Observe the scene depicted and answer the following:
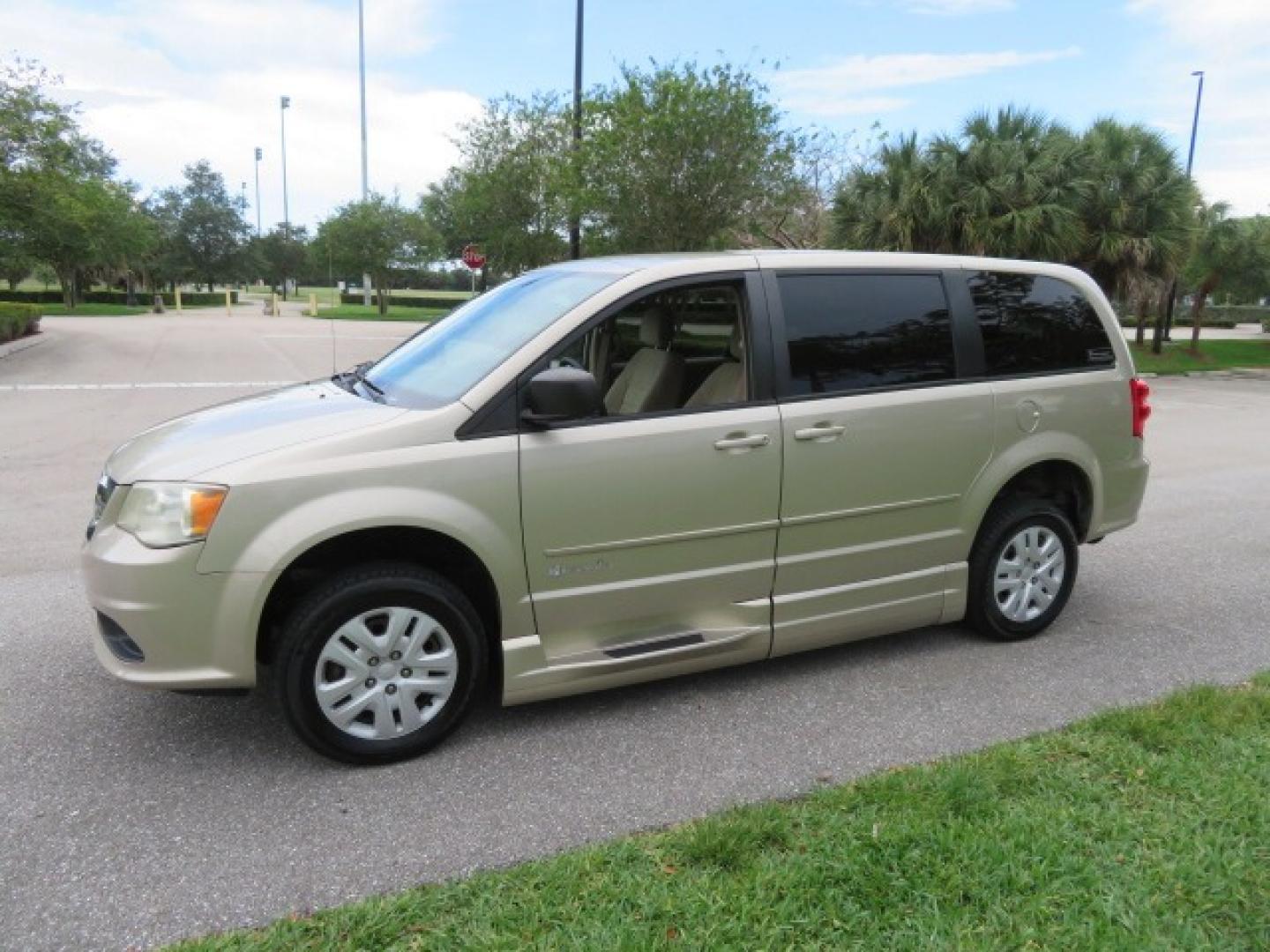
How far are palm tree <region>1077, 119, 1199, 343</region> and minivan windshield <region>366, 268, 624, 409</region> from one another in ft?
60.2

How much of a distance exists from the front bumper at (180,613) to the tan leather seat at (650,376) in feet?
5.68

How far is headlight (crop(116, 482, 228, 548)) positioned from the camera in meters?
3.09

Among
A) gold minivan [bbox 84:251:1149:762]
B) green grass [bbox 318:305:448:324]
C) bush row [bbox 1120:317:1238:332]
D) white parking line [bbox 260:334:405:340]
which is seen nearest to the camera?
gold minivan [bbox 84:251:1149:762]

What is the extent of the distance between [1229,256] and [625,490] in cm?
2959

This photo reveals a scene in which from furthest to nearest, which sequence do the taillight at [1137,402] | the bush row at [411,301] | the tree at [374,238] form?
the bush row at [411,301] → the tree at [374,238] → the taillight at [1137,402]

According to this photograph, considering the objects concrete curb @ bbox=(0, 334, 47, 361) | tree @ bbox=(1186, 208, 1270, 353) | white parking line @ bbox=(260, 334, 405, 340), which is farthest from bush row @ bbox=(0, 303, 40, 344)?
tree @ bbox=(1186, 208, 1270, 353)

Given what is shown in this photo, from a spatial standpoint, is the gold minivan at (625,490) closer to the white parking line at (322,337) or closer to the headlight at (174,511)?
the headlight at (174,511)

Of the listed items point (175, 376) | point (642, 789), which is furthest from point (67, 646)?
point (175, 376)

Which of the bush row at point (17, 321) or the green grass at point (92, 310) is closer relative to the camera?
the bush row at point (17, 321)

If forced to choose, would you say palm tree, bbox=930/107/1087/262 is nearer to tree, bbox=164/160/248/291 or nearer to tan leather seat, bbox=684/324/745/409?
tan leather seat, bbox=684/324/745/409

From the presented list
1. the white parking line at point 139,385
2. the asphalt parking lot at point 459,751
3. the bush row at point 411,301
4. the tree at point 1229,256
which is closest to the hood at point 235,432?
the asphalt parking lot at point 459,751

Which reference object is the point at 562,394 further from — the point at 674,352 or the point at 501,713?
the point at 501,713

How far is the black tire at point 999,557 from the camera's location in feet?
14.6

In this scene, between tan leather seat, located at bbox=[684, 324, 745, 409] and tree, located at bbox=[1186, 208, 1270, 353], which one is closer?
tan leather seat, located at bbox=[684, 324, 745, 409]
